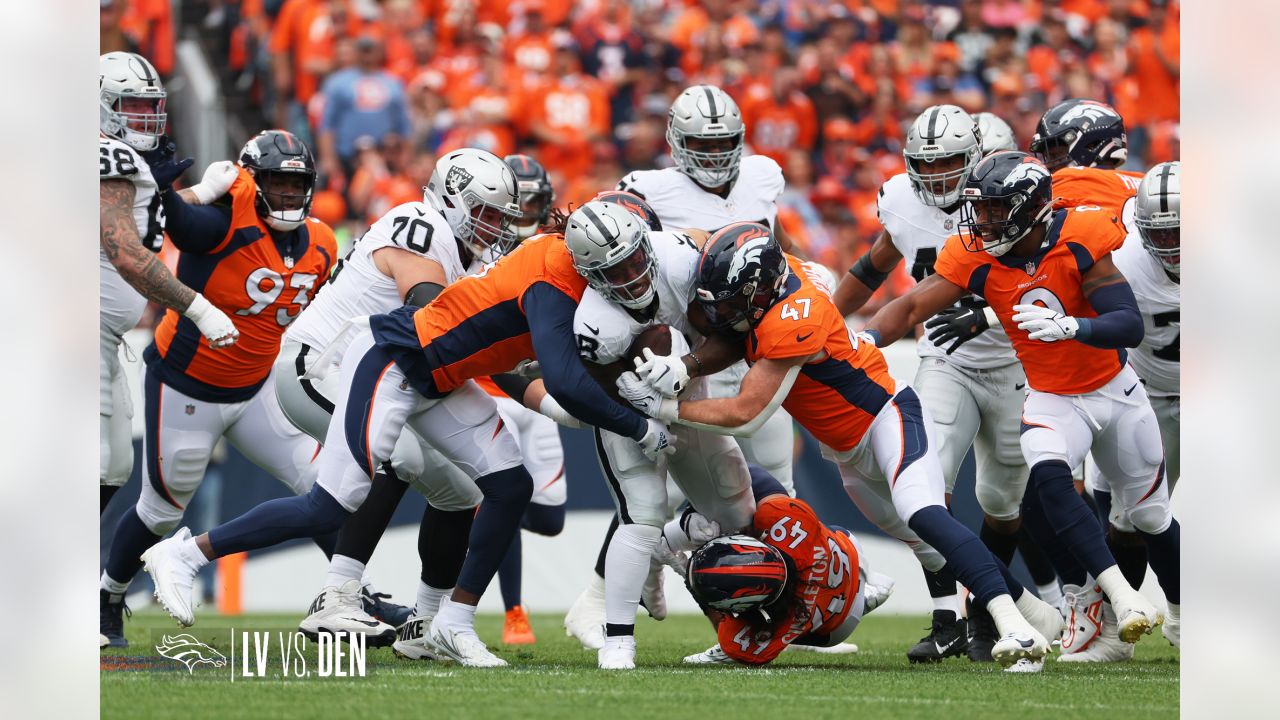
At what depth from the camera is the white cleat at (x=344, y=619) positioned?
5492 mm

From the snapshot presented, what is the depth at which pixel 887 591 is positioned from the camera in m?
6.23

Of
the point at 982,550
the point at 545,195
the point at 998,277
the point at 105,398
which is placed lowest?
the point at 982,550

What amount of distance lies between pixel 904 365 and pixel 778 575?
3.87 meters

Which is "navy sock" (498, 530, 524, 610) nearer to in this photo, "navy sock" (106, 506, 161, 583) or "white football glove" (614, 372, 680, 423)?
"navy sock" (106, 506, 161, 583)

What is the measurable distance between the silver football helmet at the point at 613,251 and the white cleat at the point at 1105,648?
2.53m

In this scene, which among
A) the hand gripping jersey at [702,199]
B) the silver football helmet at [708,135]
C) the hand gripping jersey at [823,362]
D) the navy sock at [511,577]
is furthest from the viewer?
the navy sock at [511,577]

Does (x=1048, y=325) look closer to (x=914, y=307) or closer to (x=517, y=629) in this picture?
(x=914, y=307)

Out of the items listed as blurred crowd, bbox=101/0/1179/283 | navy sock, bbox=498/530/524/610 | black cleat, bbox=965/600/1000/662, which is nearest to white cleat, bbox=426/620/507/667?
navy sock, bbox=498/530/524/610

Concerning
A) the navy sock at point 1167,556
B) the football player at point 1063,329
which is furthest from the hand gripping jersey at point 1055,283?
the navy sock at point 1167,556

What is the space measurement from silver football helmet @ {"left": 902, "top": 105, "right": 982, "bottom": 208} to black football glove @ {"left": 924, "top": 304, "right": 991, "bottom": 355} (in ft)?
2.05

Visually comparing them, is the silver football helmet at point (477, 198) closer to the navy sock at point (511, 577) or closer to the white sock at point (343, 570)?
the white sock at point (343, 570)

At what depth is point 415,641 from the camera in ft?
19.8
